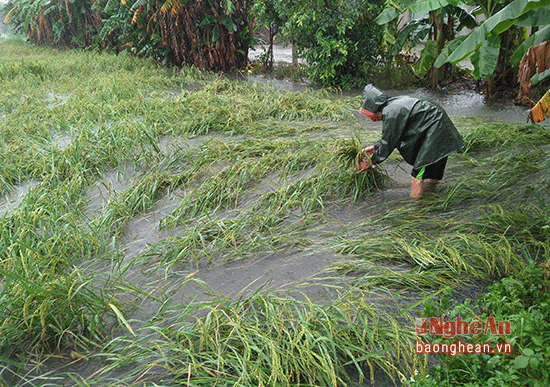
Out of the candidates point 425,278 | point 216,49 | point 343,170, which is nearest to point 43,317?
point 425,278

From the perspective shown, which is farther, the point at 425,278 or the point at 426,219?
the point at 426,219

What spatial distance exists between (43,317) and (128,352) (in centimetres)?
57

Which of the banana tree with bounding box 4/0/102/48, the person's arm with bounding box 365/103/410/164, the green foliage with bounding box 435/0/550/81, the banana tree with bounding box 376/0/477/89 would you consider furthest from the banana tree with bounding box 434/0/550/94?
the banana tree with bounding box 4/0/102/48

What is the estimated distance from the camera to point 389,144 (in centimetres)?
402

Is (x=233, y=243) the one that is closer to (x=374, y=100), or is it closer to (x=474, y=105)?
(x=374, y=100)

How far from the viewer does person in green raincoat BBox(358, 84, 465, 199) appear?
13.1 ft

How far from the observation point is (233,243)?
3768 millimetres

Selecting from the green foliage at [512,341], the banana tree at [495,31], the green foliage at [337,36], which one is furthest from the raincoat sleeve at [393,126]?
the green foliage at [337,36]

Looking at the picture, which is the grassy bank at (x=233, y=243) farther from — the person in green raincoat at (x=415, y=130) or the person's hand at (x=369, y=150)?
the person in green raincoat at (x=415, y=130)

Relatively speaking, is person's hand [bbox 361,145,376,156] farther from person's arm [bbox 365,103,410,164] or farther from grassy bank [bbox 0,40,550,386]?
person's arm [bbox 365,103,410,164]

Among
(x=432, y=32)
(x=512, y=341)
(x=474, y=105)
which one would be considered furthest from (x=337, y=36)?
(x=512, y=341)

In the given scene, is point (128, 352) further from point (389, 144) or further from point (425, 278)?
point (389, 144)

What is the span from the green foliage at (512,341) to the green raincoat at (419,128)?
151 centimetres

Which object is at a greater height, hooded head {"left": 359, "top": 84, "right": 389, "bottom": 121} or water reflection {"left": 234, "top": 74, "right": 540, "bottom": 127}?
hooded head {"left": 359, "top": 84, "right": 389, "bottom": 121}
